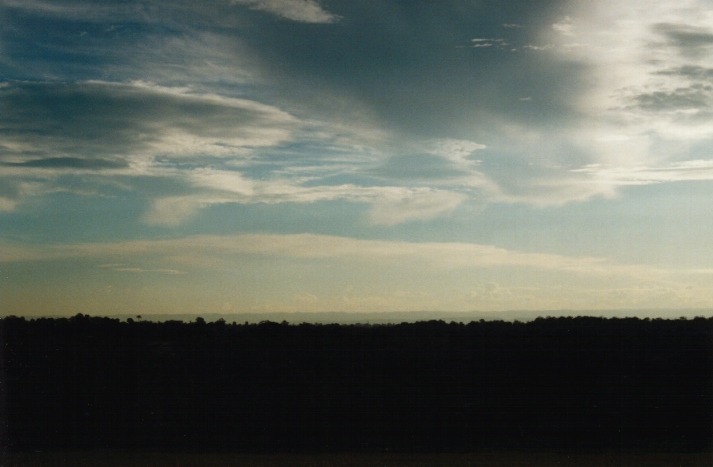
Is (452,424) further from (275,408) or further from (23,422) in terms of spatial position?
(23,422)

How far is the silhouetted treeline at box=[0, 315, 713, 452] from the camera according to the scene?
27.3 m

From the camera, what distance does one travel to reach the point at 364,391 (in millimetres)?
35625

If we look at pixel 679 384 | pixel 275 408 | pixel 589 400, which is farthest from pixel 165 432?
pixel 679 384

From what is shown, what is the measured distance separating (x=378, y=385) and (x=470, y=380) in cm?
533

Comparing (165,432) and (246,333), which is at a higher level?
(246,333)

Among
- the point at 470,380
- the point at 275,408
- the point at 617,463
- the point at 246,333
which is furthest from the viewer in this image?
the point at 246,333

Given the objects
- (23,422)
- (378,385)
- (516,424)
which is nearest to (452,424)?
(516,424)

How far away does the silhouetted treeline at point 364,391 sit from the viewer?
27281 millimetres

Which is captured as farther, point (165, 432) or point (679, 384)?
point (679, 384)

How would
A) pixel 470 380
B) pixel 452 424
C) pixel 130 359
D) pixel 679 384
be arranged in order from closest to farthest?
pixel 452 424
pixel 679 384
pixel 470 380
pixel 130 359

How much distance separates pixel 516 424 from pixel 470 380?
886cm

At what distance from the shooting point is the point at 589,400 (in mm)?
34938

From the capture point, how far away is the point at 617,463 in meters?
21.7

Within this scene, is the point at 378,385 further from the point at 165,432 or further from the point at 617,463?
the point at 617,463
